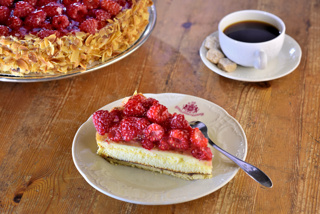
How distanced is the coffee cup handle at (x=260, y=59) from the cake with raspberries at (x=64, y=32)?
1.53 feet

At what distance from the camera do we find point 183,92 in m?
1.43

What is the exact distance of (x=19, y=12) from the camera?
4.75 ft

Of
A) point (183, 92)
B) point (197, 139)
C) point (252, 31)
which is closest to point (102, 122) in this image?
point (197, 139)

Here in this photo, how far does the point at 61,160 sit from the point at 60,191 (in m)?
0.13

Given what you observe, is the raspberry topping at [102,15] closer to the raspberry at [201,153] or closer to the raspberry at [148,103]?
the raspberry at [148,103]

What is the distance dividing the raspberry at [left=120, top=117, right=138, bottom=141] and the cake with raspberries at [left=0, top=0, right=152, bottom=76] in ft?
1.26

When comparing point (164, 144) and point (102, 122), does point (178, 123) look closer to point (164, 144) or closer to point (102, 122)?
point (164, 144)

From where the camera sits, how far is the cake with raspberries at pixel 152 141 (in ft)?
3.44

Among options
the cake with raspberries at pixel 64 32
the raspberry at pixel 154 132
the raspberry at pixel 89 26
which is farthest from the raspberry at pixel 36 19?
the raspberry at pixel 154 132

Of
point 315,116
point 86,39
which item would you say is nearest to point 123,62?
point 86,39

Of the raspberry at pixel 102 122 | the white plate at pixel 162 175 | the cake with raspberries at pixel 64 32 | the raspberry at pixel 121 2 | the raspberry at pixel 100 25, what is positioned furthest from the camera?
the raspberry at pixel 121 2

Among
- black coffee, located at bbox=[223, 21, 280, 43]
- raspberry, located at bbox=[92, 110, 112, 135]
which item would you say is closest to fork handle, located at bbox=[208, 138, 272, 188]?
raspberry, located at bbox=[92, 110, 112, 135]

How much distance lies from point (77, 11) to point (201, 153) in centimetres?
77

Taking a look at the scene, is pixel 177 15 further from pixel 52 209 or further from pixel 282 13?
pixel 52 209
